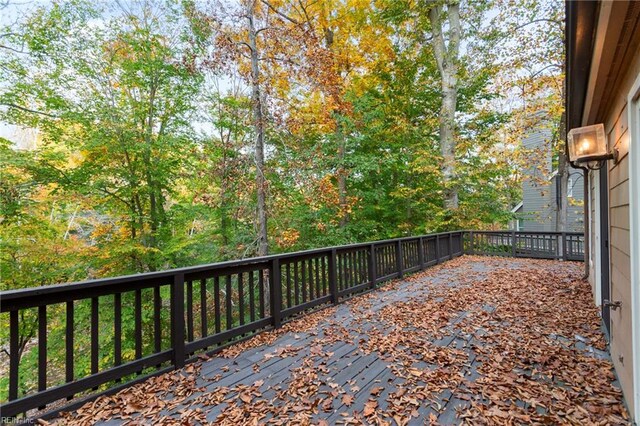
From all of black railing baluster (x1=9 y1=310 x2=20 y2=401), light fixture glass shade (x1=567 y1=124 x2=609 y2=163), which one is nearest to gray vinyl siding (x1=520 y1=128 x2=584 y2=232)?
light fixture glass shade (x1=567 y1=124 x2=609 y2=163)

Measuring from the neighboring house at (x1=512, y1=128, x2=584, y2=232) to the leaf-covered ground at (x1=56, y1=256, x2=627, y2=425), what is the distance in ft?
26.7

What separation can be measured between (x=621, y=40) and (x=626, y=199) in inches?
40.1

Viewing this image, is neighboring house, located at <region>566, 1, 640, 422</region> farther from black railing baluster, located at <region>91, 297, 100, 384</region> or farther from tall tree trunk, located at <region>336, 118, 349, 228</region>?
tall tree trunk, located at <region>336, 118, 349, 228</region>

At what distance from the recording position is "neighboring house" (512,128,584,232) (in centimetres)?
1035

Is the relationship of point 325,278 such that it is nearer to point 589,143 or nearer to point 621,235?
point 621,235

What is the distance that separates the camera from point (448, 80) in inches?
361

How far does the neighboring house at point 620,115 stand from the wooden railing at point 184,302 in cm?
302

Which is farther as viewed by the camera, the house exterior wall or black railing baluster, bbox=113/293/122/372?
black railing baluster, bbox=113/293/122/372

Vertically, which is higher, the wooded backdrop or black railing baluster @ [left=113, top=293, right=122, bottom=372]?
the wooded backdrop

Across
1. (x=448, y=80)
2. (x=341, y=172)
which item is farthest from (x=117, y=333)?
(x=448, y=80)

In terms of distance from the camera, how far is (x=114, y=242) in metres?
6.95

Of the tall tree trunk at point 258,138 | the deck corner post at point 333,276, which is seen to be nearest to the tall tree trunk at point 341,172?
the tall tree trunk at point 258,138

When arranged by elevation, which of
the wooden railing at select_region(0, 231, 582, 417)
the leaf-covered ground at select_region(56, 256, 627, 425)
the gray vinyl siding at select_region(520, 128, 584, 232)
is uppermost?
the gray vinyl siding at select_region(520, 128, 584, 232)

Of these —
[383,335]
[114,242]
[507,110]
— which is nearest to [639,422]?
[383,335]
